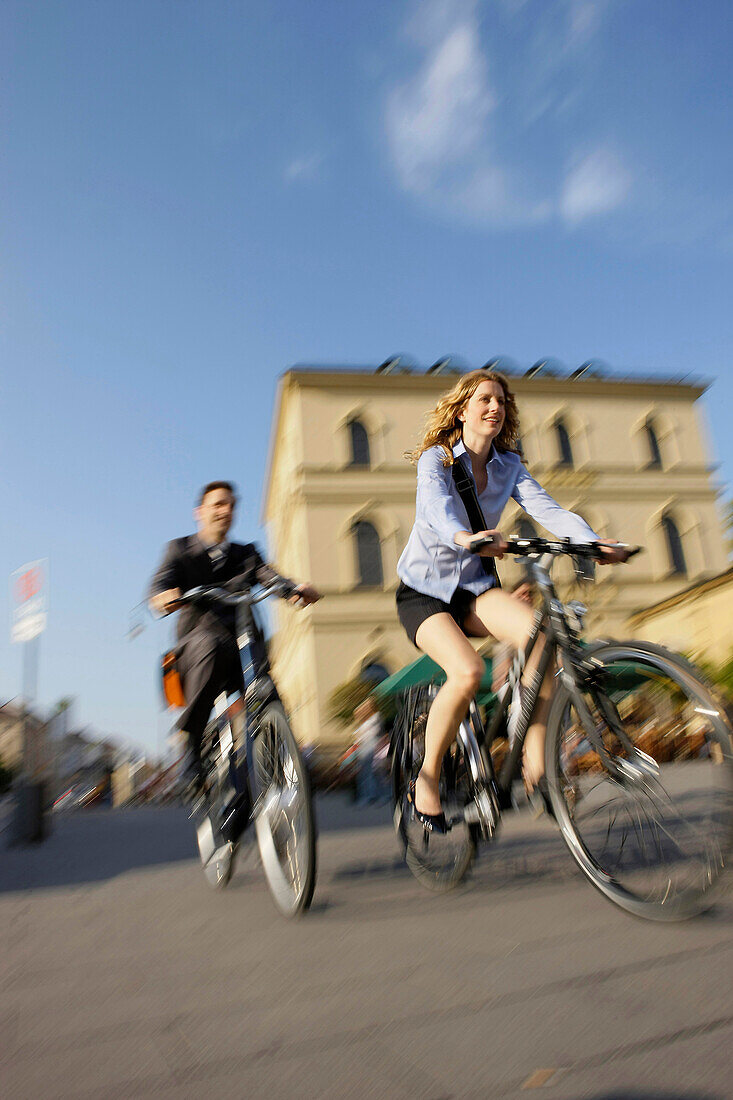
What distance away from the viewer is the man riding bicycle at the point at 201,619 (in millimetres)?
3586

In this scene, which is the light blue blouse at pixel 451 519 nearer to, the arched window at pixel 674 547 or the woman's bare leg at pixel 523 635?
the woman's bare leg at pixel 523 635

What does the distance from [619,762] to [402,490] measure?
1071 inches

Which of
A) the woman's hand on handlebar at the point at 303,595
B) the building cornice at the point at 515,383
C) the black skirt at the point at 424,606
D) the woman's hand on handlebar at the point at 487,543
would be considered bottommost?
the black skirt at the point at 424,606

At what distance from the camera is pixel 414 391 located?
30625 millimetres

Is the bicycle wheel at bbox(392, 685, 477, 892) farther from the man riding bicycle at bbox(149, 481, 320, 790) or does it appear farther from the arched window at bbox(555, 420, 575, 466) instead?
the arched window at bbox(555, 420, 575, 466)

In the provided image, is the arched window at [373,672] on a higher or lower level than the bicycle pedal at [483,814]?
higher

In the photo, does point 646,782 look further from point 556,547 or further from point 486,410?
point 486,410

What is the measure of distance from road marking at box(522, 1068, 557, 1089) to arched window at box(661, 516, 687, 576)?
30.8 metres

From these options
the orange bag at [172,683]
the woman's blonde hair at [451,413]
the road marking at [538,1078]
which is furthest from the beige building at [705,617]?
the road marking at [538,1078]

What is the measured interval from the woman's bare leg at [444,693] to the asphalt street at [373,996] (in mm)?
406

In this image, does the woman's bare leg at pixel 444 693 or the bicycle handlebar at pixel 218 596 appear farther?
the bicycle handlebar at pixel 218 596

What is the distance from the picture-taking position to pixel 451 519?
2.89 meters

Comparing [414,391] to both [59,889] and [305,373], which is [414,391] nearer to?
[305,373]

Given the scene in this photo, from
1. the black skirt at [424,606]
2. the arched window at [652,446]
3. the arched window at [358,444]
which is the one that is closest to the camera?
the black skirt at [424,606]
